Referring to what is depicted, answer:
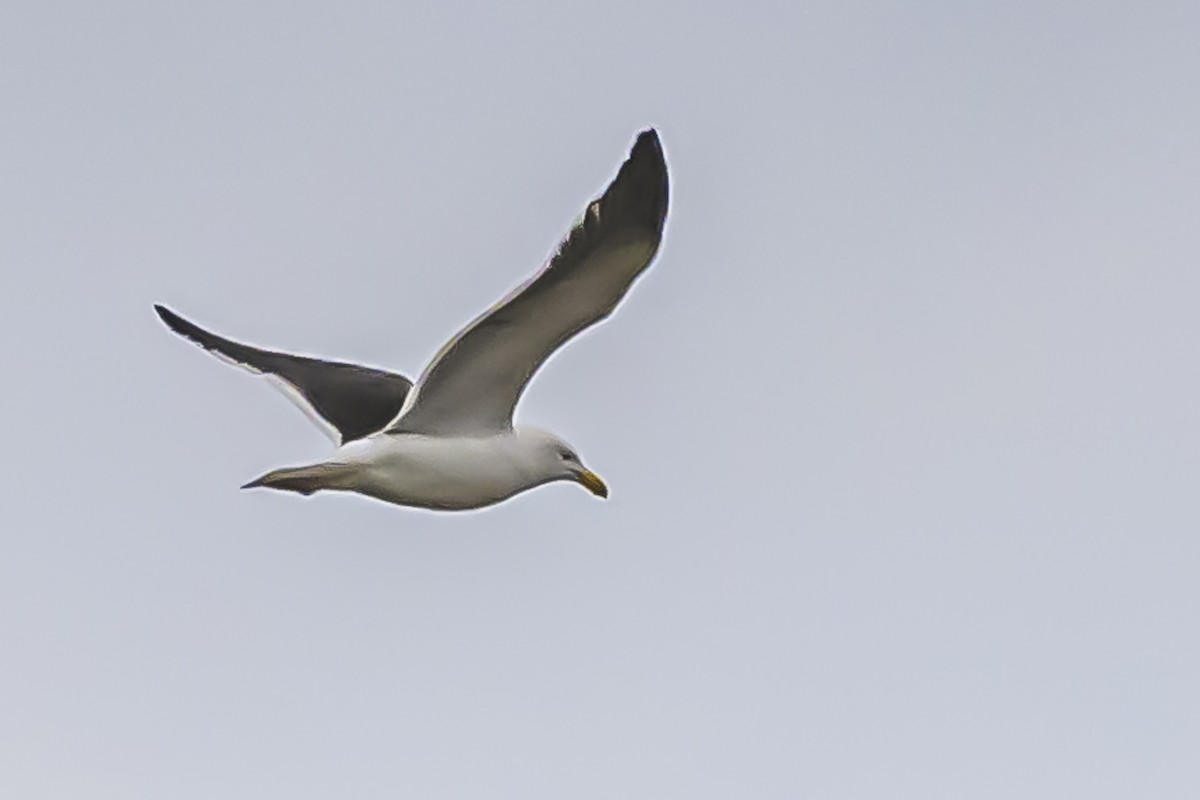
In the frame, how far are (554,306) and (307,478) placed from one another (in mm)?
1340

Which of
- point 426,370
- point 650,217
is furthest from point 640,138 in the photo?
point 426,370

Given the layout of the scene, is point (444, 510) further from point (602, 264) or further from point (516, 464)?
point (602, 264)

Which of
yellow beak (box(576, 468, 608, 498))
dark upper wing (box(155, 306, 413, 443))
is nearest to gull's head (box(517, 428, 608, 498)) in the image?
yellow beak (box(576, 468, 608, 498))

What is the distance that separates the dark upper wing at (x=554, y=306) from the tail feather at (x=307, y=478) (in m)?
0.40

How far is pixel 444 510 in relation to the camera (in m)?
10.2

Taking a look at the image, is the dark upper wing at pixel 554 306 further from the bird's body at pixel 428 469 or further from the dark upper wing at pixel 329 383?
the dark upper wing at pixel 329 383

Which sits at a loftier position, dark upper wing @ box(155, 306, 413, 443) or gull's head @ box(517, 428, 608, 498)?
dark upper wing @ box(155, 306, 413, 443)

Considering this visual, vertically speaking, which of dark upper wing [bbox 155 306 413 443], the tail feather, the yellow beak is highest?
dark upper wing [bbox 155 306 413 443]

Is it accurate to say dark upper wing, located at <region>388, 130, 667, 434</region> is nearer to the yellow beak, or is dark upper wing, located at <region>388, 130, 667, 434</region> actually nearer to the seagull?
the seagull

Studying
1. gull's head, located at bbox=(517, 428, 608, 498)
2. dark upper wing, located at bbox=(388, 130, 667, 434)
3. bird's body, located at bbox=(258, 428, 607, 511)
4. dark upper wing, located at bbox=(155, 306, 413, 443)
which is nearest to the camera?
dark upper wing, located at bbox=(388, 130, 667, 434)

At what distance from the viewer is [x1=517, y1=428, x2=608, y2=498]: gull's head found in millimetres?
10383

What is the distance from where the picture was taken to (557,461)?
1050cm

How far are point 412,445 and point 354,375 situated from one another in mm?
1989

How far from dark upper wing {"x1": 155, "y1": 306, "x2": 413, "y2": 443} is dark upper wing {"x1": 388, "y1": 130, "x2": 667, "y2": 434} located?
1001 mm
